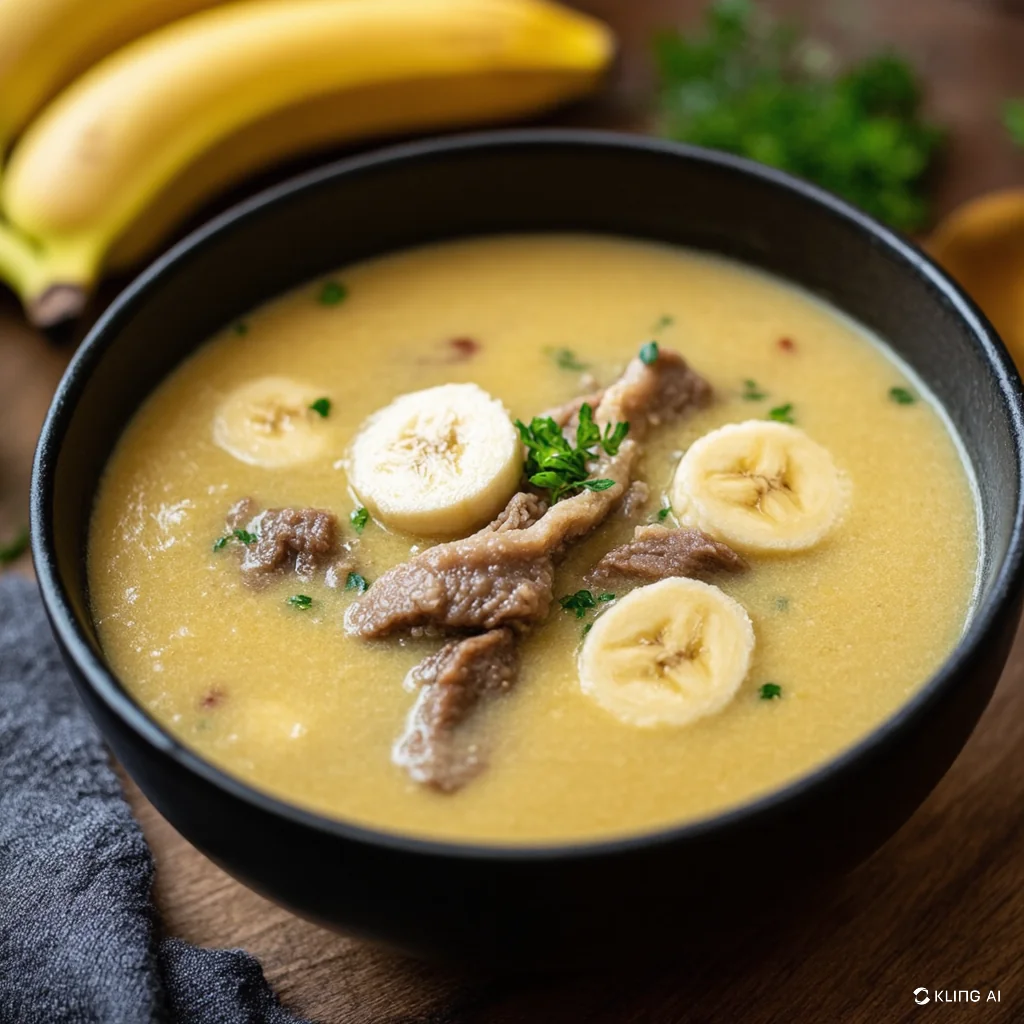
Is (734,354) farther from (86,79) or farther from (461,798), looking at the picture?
(86,79)

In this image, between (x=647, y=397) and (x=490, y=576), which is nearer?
(x=490, y=576)

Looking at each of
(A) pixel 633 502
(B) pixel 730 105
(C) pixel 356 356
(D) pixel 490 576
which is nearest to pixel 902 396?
(A) pixel 633 502

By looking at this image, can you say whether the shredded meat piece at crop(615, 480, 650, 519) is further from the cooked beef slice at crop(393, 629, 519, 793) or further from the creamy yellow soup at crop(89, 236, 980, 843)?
the cooked beef slice at crop(393, 629, 519, 793)

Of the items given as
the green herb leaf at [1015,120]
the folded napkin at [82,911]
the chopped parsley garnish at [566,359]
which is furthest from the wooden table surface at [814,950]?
the green herb leaf at [1015,120]

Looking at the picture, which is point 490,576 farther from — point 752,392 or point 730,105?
point 730,105

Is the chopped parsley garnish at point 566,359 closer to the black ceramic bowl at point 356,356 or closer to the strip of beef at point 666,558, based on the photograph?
the black ceramic bowl at point 356,356

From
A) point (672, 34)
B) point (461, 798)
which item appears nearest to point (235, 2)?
point (672, 34)
